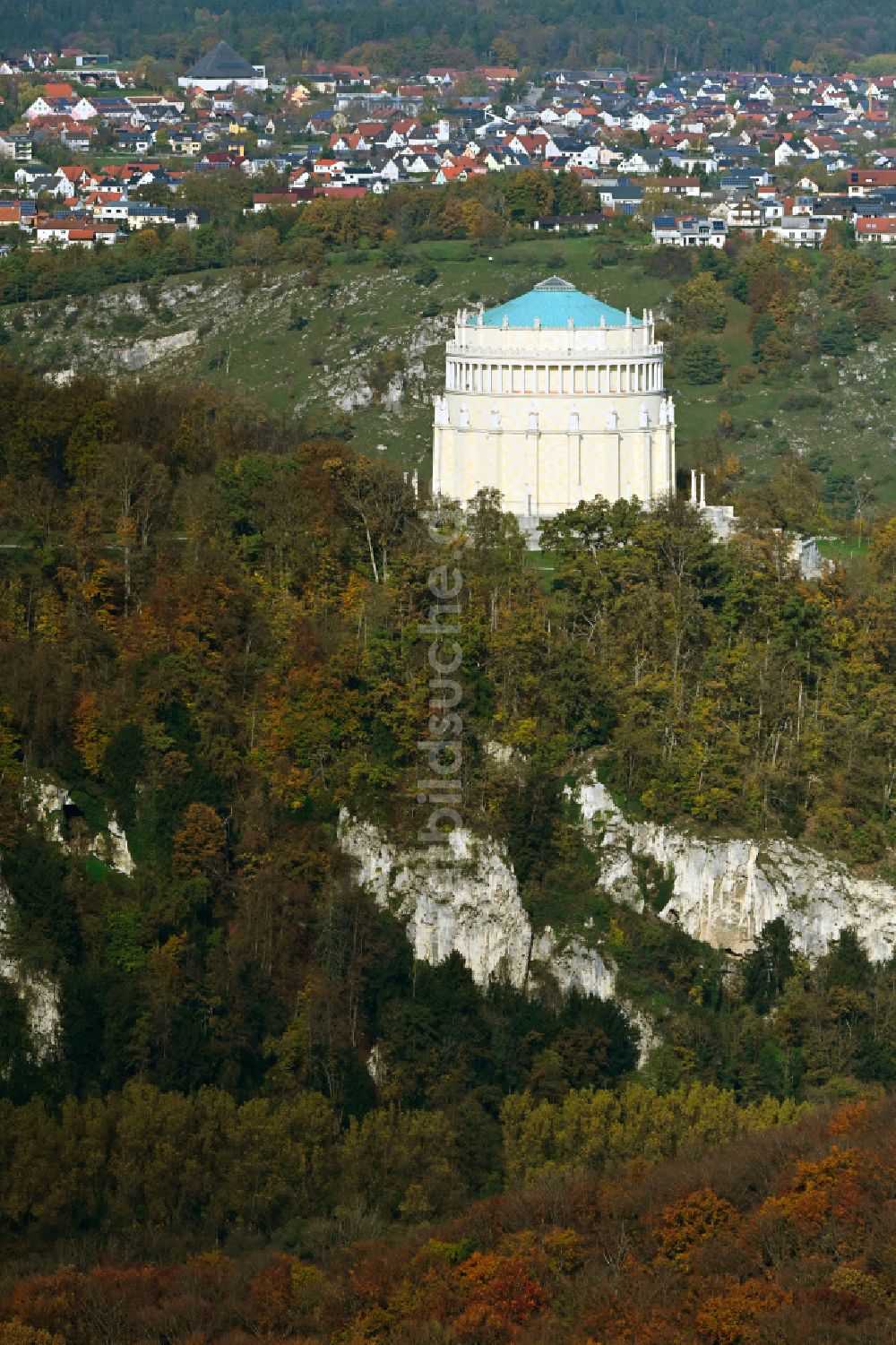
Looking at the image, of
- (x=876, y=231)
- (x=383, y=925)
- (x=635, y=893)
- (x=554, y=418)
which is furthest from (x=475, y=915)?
(x=876, y=231)

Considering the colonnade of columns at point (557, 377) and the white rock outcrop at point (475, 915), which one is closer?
the white rock outcrop at point (475, 915)

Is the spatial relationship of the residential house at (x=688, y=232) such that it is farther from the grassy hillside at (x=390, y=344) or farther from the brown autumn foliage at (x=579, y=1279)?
the brown autumn foliage at (x=579, y=1279)

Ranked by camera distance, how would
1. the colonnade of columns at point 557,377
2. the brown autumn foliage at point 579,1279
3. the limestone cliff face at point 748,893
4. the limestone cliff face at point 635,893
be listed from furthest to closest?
the colonnade of columns at point 557,377
the limestone cliff face at point 748,893
the limestone cliff face at point 635,893
the brown autumn foliage at point 579,1279

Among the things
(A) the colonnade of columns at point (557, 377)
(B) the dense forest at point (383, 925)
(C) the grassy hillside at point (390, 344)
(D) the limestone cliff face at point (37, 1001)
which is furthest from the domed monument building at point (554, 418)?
(C) the grassy hillside at point (390, 344)

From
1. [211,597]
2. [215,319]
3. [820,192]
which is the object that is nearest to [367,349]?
[215,319]

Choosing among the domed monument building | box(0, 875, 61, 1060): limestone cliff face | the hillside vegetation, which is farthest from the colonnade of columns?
the hillside vegetation

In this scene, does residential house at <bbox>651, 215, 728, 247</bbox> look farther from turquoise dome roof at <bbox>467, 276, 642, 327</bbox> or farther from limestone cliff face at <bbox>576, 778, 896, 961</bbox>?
limestone cliff face at <bbox>576, 778, 896, 961</bbox>
